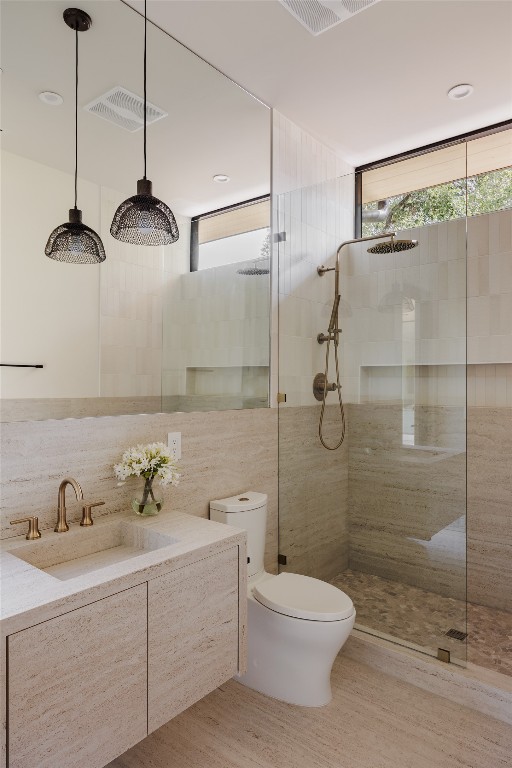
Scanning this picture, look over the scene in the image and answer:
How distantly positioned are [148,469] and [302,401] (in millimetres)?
1190

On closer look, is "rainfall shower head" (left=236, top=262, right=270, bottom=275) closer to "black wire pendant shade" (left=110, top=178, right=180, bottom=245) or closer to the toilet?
"black wire pendant shade" (left=110, top=178, right=180, bottom=245)

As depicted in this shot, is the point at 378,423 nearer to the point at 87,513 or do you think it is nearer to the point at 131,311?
the point at 131,311

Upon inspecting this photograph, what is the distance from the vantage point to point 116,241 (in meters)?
1.99

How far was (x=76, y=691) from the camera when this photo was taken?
1.28 m

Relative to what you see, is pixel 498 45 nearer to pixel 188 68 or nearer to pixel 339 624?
pixel 188 68

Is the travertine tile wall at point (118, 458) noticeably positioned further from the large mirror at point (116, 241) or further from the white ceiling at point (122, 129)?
the white ceiling at point (122, 129)

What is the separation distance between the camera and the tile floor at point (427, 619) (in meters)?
2.34

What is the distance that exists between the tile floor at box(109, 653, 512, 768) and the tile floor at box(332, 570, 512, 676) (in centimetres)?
24

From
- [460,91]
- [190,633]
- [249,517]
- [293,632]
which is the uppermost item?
[460,91]

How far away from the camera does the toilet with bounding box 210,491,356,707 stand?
202 centimetres

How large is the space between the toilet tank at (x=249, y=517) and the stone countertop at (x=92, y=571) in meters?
0.35

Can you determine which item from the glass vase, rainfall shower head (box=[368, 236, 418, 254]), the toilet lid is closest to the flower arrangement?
the glass vase

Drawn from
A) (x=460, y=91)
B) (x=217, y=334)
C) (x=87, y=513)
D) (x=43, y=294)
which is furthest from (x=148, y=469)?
(x=460, y=91)

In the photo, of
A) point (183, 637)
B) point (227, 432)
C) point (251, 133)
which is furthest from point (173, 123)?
point (183, 637)
